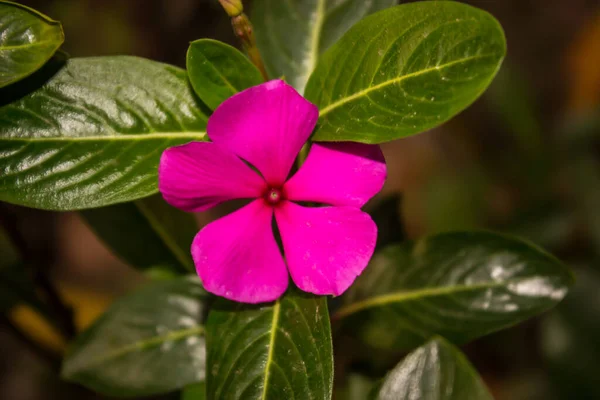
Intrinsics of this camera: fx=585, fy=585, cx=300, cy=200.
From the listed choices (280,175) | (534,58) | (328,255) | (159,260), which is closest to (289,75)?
(280,175)

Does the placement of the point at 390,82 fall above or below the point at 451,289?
above

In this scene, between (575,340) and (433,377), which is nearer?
(433,377)

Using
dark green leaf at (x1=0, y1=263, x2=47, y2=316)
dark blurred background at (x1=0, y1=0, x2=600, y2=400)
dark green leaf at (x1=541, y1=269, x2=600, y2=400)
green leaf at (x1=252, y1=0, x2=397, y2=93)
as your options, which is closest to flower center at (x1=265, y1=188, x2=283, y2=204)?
green leaf at (x1=252, y1=0, x2=397, y2=93)

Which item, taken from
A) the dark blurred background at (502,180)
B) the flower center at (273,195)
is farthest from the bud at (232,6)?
the dark blurred background at (502,180)

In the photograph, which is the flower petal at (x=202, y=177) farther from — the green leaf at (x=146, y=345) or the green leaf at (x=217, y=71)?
the green leaf at (x=146, y=345)

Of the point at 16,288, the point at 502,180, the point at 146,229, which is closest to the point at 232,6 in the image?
the point at 146,229

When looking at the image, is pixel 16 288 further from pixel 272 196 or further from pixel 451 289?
pixel 451 289

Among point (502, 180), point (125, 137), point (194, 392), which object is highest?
point (125, 137)
